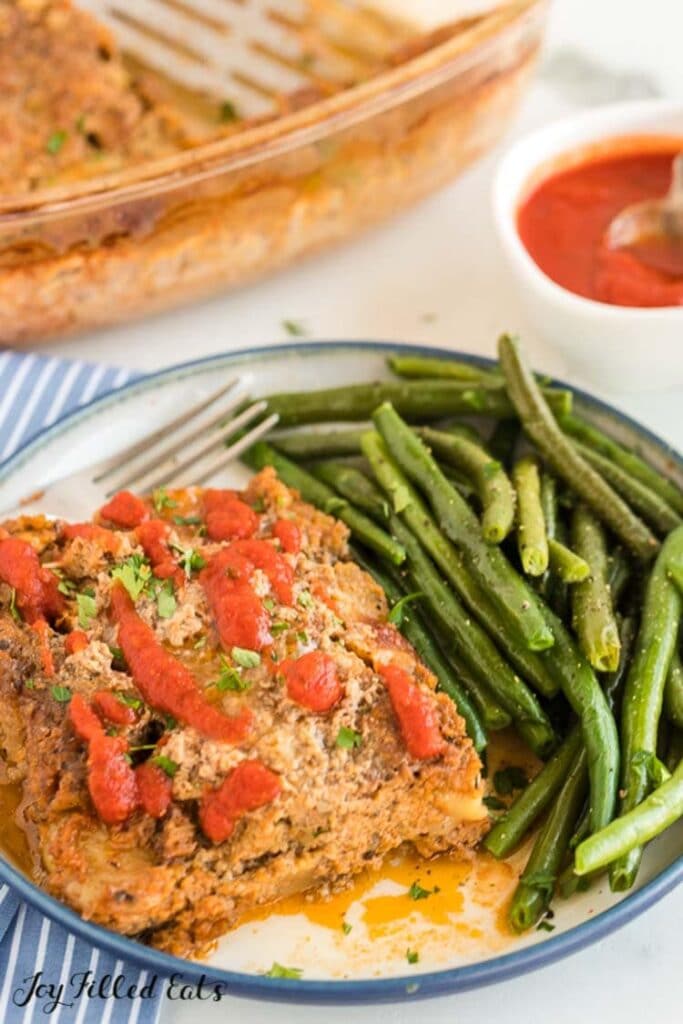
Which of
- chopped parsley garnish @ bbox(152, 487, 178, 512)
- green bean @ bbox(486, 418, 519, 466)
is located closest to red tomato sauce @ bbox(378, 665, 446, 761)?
chopped parsley garnish @ bbox(152, 487, 178, 512)

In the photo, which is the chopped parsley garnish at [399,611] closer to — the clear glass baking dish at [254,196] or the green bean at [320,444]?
the green bean at [320,444]

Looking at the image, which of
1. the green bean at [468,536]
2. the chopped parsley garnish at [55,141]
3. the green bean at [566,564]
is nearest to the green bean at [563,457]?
the green bean at [566,564]

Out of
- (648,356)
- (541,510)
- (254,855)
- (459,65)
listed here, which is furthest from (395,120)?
(254,855)

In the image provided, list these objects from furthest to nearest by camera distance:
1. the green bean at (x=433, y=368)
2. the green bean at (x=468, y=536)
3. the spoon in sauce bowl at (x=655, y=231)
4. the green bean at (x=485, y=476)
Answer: the spoon in sauce bowl at (x=655, y=231)
the green bean at (x=433, y=368)
the green bean at (x=485, y=476)
the green bean at (x=468, y=536)

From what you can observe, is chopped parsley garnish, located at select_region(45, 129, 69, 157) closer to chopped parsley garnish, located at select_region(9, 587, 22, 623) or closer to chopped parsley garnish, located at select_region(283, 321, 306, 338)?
chopped parsley garnish, located at select_region(283, 321, 306, 338)

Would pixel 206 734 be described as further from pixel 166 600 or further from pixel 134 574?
pixel 134 574
